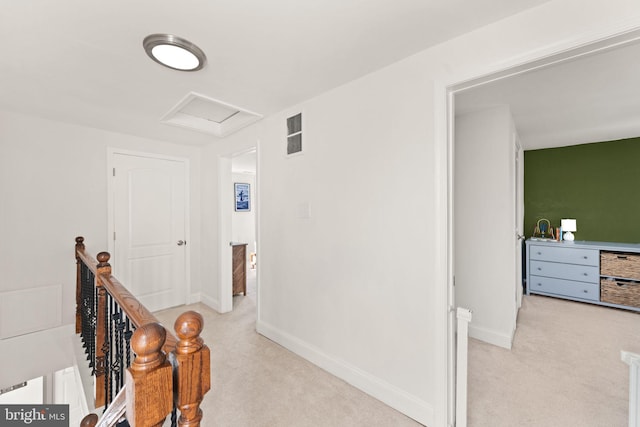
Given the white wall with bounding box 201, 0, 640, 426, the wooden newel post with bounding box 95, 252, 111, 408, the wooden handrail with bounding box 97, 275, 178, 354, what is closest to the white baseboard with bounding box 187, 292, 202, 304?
the white wall with bounding box 201, 0, 640, 426

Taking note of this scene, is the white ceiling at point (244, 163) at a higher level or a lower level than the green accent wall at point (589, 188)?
higher

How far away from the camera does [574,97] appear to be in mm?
2564

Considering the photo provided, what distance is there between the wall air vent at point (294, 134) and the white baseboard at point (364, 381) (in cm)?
178

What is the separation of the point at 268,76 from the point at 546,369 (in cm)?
325

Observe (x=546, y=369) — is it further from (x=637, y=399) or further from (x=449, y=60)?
(x=449, y=60)

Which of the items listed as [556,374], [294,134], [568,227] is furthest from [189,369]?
[568,227]

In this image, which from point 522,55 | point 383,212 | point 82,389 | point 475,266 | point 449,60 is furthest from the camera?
point 475,266

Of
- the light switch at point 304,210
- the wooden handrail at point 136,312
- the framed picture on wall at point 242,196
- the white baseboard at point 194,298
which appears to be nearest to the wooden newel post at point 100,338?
the wooden handrail at point 136,312

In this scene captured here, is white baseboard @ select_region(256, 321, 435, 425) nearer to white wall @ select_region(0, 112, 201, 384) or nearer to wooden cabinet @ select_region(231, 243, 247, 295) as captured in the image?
wooden cabinet @ select_region(231, 243, 247, 295)

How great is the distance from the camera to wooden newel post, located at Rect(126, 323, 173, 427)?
0.68m

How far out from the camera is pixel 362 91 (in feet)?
6.72

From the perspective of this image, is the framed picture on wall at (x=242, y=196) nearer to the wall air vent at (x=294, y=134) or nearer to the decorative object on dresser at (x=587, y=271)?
the wall air vent at (x=294, y=134)

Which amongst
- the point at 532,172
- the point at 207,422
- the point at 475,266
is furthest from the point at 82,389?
the point at 532,172

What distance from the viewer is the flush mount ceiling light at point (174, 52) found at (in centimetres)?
156
